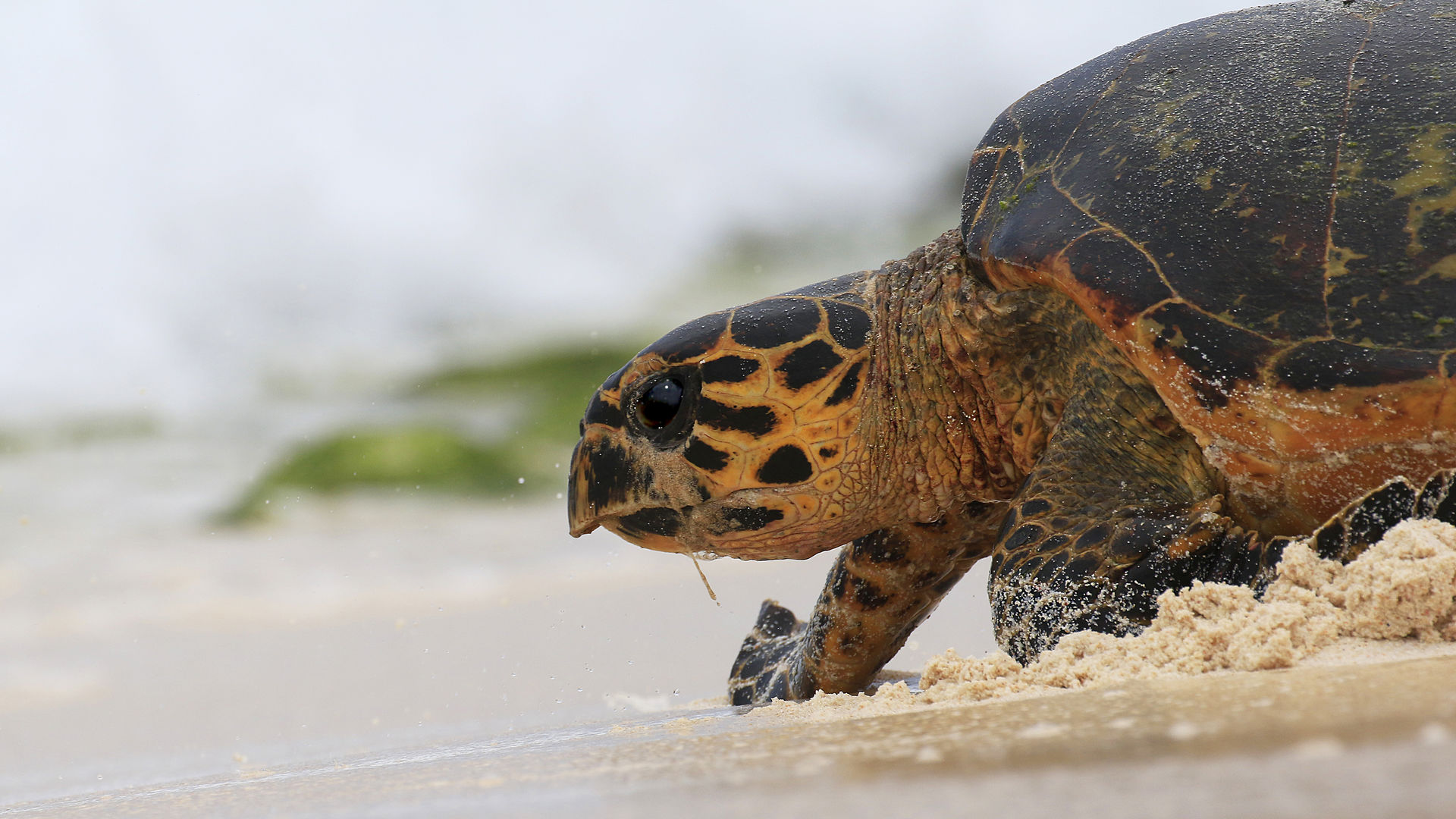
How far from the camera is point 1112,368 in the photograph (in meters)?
1.56

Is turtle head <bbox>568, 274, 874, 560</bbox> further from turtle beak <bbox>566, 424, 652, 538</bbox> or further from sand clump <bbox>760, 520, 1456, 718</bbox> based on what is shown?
sand clump <bbox>760, 520, 1456, 718</bbox>

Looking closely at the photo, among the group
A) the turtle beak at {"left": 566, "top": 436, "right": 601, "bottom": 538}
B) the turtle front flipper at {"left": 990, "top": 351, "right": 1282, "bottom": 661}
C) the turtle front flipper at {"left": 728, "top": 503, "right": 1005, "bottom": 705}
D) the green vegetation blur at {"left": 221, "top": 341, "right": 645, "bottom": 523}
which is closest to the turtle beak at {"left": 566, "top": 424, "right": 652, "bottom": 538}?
the turtle beak at {"left": 566, "top": 436, "right": 601, "bottom": 538}

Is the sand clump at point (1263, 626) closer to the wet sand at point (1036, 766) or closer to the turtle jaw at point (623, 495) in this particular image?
the wet sand at point (1036, 766)

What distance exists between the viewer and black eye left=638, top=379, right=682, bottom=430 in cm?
191

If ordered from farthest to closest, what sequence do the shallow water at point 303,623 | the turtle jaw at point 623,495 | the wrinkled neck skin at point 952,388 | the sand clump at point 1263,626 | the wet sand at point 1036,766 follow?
the shallow water at point 303,623 → the turtle jaw at point 623,495 → the wrinkled neck skin at point 952,388 → the sand clump at point 1263,626 → the wet sand at point 1036,766

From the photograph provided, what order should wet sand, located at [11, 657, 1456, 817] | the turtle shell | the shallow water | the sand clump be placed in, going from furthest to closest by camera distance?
the shallow water
the turtle shell
the sand clump
wet sand, located at [11, 657, 1456, 817]

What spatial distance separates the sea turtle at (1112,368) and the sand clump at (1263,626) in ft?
0.19

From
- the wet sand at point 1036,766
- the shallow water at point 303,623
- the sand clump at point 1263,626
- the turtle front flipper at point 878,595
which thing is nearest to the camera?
the wet sand at point 1036,766

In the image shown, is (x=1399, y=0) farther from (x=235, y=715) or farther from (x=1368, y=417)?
(x=235, y=715)

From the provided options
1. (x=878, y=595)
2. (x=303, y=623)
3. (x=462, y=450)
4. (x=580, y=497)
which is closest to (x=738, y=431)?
(x=580, y=497)

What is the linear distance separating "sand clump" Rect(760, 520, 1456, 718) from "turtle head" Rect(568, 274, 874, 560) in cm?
64

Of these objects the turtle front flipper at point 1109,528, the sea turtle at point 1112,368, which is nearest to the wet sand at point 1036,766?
the turtle front flipper at point 1109,528

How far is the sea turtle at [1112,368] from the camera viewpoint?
1.31 m

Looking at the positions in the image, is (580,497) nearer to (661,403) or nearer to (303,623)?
(661,403)
